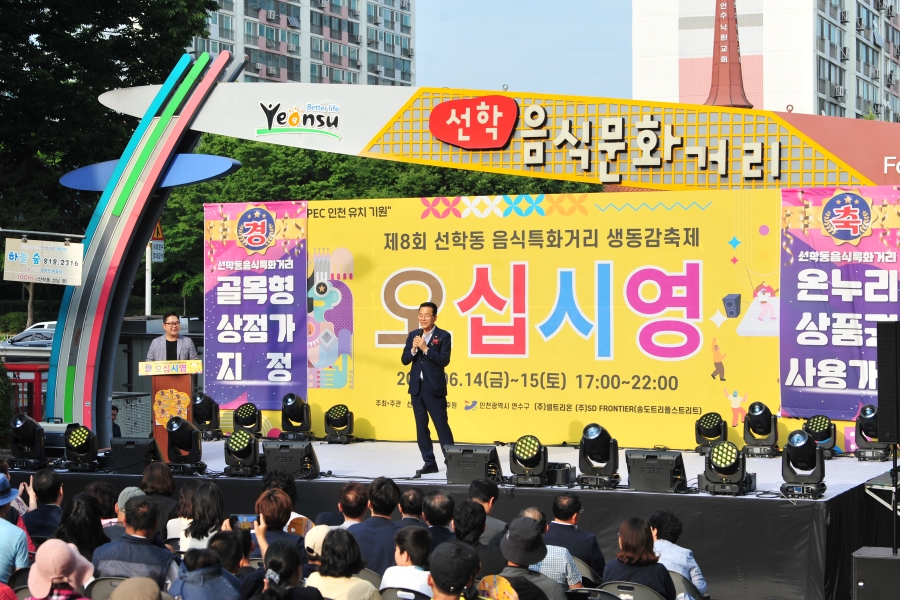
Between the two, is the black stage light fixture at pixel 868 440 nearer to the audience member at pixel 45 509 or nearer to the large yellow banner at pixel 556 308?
the large yellow banner at pixel 556 308

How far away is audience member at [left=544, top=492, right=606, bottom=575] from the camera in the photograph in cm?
538

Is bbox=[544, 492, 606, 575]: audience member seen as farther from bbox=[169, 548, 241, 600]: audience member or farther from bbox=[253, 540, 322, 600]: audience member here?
bbox=[169, 548, 241, 600]: audience member

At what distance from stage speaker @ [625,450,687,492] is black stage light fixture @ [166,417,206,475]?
3.33 metres

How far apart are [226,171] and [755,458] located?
506cm

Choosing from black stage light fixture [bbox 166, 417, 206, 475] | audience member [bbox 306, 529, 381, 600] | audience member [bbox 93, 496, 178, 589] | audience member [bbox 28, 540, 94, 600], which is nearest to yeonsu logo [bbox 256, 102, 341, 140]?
black stage light fixture [bbox 166, 417, 206, 475]

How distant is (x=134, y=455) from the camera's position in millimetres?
8594

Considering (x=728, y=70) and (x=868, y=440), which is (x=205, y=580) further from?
(x=728, y=70)

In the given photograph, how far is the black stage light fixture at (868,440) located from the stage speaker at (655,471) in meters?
2.24

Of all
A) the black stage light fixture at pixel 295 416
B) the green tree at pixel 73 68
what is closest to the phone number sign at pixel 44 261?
the black stage light fixture at pixel 295 416

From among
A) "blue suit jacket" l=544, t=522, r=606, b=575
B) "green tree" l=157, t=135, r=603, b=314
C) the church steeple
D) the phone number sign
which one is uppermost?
the church steeple

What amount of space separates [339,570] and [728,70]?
37.8 meters

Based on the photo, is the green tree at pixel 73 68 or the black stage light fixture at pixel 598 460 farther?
the green tree at pixel 73 68

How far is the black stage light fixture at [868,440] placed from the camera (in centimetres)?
866

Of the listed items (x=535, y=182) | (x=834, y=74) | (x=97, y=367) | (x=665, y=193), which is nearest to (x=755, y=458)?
(x=665, y=193)
